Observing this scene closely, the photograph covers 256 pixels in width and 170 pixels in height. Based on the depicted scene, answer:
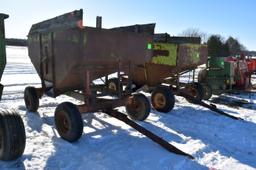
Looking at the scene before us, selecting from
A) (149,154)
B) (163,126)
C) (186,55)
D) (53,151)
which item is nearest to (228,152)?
(149,154)

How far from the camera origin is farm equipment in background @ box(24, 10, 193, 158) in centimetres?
500

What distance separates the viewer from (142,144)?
4.90 metres

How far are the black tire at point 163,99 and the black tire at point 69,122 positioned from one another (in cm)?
278

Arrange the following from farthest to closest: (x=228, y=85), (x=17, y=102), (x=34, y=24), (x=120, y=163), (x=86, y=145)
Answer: (x=228, y=85)
(x=17, y=102)
(x=34, y=24)
(x=86, y=145)
(x=120, y=163)

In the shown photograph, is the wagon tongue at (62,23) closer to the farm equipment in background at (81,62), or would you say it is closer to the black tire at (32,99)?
the farm equipment in background at (81,62)

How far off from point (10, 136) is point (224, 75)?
8154 mm

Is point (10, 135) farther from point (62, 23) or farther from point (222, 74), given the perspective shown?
point (222, 74)

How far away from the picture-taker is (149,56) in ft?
21.1

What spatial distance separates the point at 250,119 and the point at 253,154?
7.96 feet

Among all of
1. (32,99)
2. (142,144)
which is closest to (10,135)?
(142,144)

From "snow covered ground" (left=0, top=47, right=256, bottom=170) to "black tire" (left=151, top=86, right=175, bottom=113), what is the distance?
0.19 m

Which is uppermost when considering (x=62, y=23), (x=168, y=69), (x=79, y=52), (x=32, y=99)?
(x=62, y=23)

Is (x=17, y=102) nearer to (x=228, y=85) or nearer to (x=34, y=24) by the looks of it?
(x=34, y=24)

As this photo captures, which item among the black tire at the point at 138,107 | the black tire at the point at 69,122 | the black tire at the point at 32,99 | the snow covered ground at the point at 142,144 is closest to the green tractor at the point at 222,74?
the snow covered ground at the point at 142,144
